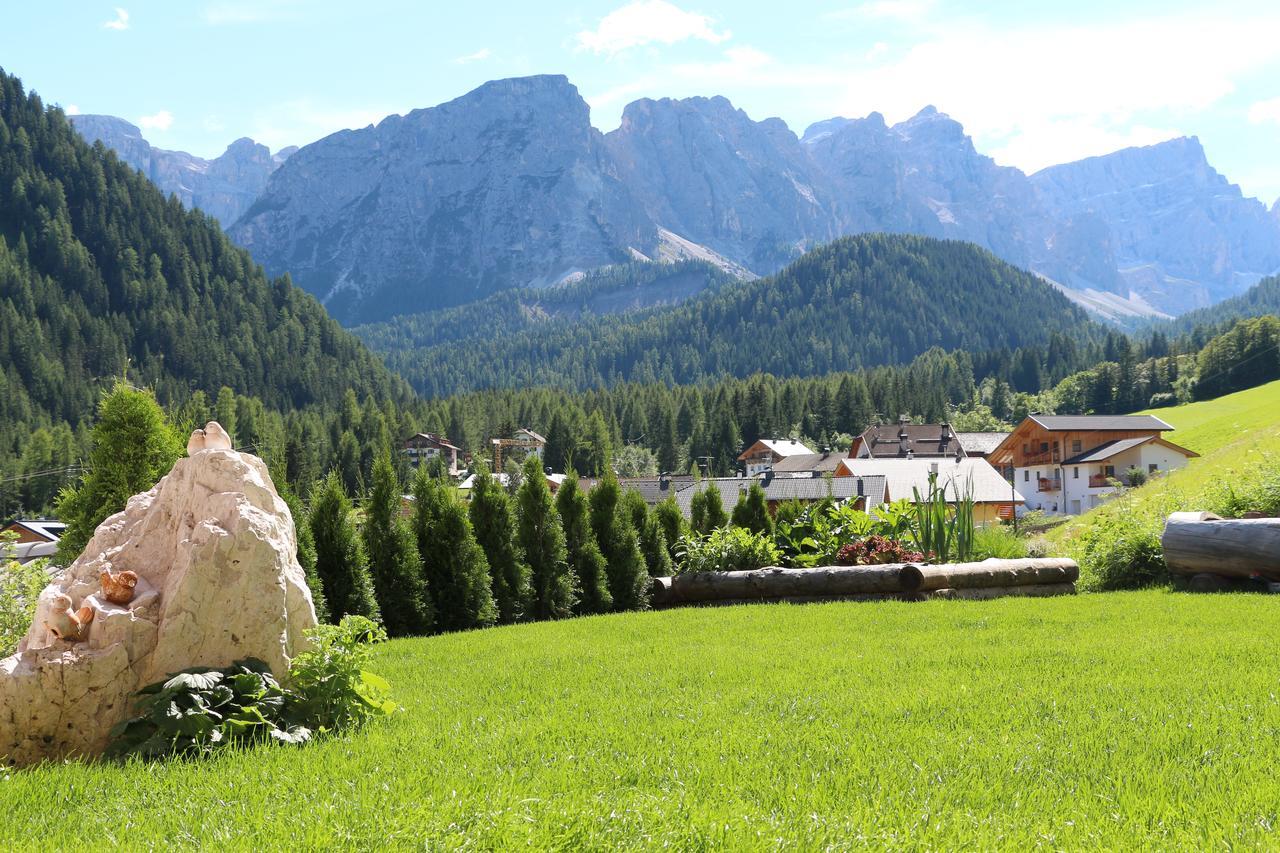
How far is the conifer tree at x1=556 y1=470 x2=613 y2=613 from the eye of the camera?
18.6m

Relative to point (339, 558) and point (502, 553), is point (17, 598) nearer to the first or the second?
point (339, 558)

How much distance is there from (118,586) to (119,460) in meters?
9.95

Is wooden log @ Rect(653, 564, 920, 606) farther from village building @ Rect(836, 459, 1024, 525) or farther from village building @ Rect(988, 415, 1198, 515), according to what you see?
village building @ Rect(988, 415, 1198, 515)

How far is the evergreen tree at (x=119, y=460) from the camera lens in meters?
15.6

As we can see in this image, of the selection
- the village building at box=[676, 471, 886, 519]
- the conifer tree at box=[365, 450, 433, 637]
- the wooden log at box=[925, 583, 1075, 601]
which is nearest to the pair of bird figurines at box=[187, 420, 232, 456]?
the conifer tree at box=[365, 450, 433, 637]

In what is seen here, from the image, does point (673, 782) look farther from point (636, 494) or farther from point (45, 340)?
point (45, 340)

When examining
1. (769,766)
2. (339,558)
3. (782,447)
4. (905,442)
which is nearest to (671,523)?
(339,558)

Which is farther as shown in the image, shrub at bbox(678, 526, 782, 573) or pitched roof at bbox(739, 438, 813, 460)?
pitched roof at bbox(739, 438, 813, 460)

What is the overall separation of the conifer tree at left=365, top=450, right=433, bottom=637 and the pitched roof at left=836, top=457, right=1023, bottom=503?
39.0 metres

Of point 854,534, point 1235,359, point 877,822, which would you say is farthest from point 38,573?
point 1235,359

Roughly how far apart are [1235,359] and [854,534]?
386 ft

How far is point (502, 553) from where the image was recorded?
17422 mm

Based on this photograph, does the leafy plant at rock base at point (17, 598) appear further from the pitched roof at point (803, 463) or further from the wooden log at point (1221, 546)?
the pitched roof at point (803, 463)

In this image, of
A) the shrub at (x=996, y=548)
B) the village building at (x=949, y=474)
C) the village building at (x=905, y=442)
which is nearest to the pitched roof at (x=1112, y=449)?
the village building at (x=949, y=474)
